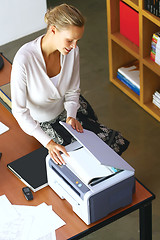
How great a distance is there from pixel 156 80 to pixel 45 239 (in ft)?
7.18

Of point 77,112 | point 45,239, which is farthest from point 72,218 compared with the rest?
point 77,112

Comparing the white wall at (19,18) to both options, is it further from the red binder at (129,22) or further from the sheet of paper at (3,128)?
the sheet of paper at (3,128)

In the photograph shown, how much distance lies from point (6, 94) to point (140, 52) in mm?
1281

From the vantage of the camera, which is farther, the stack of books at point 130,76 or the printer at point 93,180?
the stack of books at point 130,76

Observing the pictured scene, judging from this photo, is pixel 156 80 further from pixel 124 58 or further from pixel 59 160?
pixel 59 160

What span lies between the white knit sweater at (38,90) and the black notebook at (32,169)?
0.08m

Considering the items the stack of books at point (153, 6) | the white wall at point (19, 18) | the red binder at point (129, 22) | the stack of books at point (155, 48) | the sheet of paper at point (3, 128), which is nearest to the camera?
the sheet of paper at point (3, 128)

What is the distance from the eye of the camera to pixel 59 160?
8.34 ft

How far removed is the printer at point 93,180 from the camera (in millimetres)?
2365

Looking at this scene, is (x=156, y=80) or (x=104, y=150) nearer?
(x=104, y=150)

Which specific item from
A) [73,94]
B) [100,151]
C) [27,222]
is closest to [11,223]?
[27,222]

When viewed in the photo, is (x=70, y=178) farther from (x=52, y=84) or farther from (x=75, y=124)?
(x=52, y=84)

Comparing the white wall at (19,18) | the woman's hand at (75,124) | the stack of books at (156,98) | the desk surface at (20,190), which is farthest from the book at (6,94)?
the white wall at (19,18)

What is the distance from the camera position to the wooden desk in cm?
243
